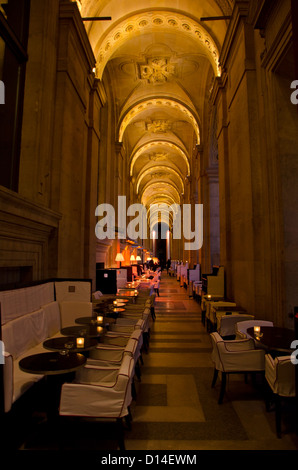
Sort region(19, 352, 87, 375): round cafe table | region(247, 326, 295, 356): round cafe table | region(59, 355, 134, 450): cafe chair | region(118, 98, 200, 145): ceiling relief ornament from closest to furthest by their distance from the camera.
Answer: region(59, 355, 134, 450): cafe chair, region(19, 352, 87, 375): round cafe table, region(247, 326, 295, 356): round cafe table, region(118, 98, 200, 145): ceiling relief ornament

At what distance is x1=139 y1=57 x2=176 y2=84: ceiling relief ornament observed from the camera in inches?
488

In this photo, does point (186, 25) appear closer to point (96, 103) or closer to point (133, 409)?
point (96, 103)

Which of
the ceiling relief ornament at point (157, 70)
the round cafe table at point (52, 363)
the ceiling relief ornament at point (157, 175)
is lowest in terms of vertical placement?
the round cafe table at point (52, 363)

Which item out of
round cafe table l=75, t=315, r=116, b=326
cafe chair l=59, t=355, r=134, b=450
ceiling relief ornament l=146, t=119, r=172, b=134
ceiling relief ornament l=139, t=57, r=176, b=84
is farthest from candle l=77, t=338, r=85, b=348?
ceiling relief ornament l=146, t=119, r=172, b=134

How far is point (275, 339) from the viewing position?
351 centimetres

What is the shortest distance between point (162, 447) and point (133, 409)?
766 millimetres

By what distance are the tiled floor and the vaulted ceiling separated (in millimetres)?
7770

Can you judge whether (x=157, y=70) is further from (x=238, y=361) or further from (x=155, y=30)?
(x=238, y=361)

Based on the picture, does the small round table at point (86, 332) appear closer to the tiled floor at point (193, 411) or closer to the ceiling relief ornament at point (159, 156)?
the tiled floor at point (193, 411)

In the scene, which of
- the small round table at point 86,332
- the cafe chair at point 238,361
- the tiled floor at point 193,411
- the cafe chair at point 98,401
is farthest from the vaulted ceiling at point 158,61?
the cafe chair at point 98,401

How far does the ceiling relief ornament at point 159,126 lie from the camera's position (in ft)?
61.6

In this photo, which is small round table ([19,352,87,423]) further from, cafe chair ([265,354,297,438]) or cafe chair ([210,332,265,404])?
cafe chair ([265,354,297,438])

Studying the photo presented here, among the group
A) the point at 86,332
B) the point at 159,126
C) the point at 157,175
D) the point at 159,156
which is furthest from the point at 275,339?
the point at 157,175

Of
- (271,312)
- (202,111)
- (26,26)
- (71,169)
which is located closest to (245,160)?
(271,312)
